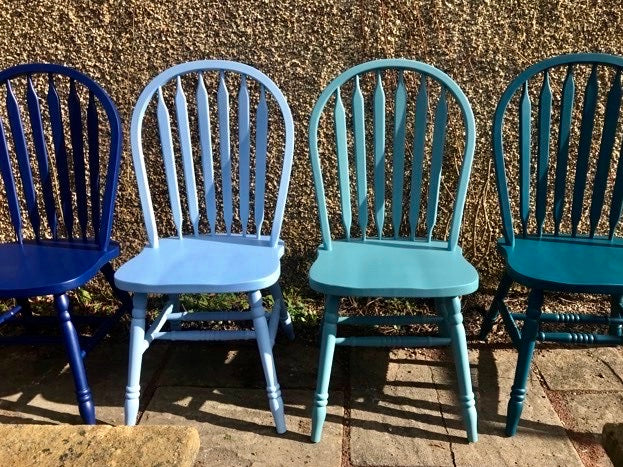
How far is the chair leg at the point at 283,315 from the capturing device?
1959 mm

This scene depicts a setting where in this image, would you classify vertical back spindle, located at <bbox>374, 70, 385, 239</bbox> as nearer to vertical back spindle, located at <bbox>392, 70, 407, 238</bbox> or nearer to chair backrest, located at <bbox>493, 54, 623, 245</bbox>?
vertical back spindle, located at <bbox>392, 70, 407, 238</bbox>

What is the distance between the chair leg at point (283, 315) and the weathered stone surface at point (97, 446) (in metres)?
0.96

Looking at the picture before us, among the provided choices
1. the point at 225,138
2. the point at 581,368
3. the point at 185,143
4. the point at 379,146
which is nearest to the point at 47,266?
the point at 185,143

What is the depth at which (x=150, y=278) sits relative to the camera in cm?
152

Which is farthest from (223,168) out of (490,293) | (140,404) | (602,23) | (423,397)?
(602,23)

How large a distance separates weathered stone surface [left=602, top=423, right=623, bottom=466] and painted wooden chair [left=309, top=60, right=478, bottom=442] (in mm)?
515

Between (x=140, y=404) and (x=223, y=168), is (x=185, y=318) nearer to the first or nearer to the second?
(x=140, y=404)

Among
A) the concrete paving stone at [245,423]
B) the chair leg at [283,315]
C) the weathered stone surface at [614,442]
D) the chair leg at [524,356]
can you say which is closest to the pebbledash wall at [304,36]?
the chair leg at [283,315]

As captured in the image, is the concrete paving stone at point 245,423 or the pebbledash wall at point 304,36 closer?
the concrete paving stone at point 245,423

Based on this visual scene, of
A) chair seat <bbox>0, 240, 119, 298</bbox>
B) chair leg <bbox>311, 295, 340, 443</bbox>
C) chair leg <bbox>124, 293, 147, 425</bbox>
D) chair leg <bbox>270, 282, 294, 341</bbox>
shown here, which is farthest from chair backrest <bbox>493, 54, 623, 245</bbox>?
chair seat <bbox>0, 240, 119, 298</bbox>

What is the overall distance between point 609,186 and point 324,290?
1.38 m

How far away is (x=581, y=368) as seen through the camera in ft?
6.48

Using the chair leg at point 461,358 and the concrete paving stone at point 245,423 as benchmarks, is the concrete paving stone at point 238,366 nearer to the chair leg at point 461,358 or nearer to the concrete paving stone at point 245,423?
the concrete paving stone at point 245,423

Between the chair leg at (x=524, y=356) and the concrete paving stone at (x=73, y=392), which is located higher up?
the chair leg at (x=524, y=356)
